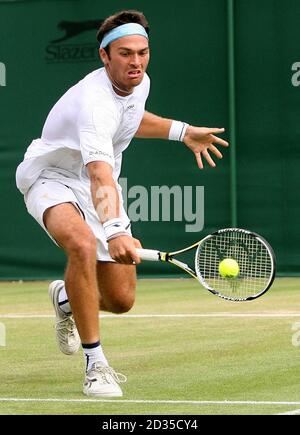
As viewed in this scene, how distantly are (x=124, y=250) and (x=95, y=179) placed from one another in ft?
1.49

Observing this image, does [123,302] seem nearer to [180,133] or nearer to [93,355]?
[93,355]

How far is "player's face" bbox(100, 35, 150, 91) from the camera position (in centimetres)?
543

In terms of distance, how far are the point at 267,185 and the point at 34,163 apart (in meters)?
4.64

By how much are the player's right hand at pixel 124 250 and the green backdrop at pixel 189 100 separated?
5.47 m

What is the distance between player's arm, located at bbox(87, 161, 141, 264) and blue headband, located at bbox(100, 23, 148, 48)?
0.71 meters

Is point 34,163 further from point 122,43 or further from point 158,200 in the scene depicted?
point 158,200

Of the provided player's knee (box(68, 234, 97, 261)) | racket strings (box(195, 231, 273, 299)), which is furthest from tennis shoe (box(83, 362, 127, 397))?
racket strings (box(195, 231, 273, 299))

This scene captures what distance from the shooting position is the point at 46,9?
35.3 ft

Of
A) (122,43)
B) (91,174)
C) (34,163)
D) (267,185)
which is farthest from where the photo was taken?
(267,185)

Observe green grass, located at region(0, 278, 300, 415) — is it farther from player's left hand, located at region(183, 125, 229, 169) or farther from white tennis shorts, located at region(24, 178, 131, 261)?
player's left hand, located at region(183, 125, 229, 169)

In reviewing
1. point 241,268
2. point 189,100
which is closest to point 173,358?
point 241,268

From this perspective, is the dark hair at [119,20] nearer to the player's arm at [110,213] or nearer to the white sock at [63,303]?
the player's arm at [110,213]
